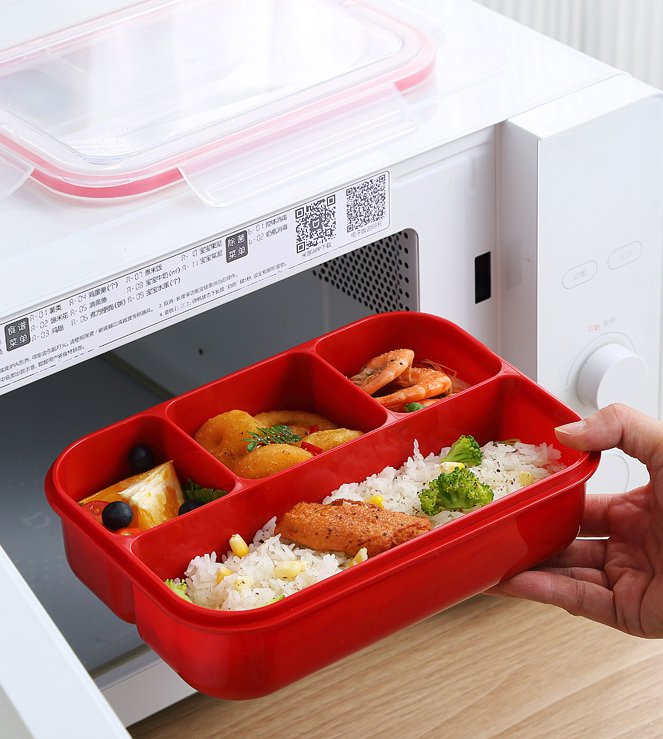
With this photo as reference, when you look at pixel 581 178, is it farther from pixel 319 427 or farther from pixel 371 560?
pixel 371 560

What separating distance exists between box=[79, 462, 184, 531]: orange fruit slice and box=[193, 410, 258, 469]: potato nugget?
0.03 m

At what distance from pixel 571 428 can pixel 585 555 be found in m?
0.20

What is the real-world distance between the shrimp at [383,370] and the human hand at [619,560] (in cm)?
→ 13

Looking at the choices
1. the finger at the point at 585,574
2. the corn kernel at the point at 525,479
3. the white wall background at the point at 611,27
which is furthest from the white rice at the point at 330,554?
the white wall background at the point at 611,27

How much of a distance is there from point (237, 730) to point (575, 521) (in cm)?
41

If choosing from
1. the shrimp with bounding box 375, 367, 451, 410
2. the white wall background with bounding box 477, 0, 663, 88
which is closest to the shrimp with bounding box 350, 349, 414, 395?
the shrimp with bounding box 375, 367, 451, 410

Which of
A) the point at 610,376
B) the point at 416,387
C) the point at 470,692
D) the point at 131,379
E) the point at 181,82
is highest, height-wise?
the point at 181,82

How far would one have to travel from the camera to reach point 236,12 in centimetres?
105

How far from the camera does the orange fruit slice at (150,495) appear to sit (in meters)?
0.77

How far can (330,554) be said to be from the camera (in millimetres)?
746

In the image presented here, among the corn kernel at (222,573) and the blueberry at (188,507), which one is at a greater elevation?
the blueberry at (188,507)

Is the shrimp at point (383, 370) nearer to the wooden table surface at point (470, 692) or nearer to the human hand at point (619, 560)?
the human hand at point (619, 560)

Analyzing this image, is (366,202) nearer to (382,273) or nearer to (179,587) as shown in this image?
(382,273)

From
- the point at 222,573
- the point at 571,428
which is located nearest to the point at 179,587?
the point at 222,573
